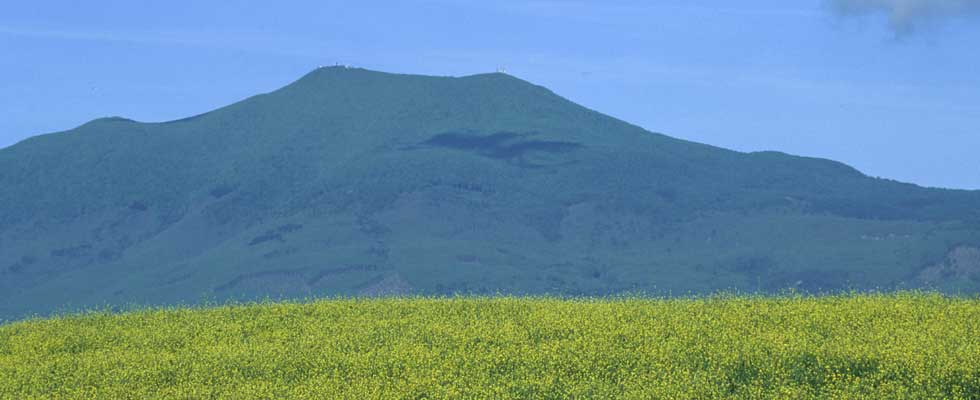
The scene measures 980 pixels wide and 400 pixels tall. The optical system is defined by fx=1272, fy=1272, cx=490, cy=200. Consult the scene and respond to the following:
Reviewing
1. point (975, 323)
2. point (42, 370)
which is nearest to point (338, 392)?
point (42, 370)

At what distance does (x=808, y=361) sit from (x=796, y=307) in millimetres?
4498

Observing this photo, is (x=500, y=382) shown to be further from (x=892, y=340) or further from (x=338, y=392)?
(x=892, y=340)

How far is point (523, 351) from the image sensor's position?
19984mm

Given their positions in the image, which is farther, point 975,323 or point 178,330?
point 178,330

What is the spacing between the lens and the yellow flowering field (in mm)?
17859

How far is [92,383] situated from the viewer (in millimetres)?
20094

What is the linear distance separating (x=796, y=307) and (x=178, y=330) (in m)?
11.5

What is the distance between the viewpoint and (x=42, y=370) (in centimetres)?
2116

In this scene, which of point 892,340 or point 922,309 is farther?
point 922,309

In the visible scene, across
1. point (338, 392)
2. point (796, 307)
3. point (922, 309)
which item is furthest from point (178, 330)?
point (922, 309)

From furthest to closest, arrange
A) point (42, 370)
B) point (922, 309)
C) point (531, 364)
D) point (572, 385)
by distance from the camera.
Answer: point (922, 309) < point (42, 370) < point (531, 364) < point (572, 385)

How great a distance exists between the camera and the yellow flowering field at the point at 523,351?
58.6 feet

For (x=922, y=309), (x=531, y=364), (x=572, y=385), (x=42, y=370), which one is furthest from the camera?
(x=922, y=309)

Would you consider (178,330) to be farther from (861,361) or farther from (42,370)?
(861,361)
